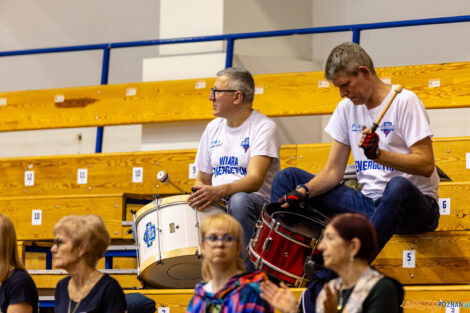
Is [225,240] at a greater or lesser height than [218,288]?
greater

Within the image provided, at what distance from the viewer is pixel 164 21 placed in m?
5.32

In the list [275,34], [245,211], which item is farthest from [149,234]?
[275,34]

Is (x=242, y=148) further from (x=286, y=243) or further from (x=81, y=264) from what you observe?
(x=81, y=264)

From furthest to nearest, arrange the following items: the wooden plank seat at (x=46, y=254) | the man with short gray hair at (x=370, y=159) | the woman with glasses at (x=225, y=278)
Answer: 1. the wooden plank seat at (x=46, y=254)
2. the man with short gray hair at (x=370, y=159)
3. the woman with glasses at (x=225, y=278)

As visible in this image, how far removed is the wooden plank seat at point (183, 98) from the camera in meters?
4.36

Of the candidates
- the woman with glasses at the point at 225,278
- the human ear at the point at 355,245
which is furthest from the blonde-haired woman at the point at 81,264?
the human ear at the point at 355,245

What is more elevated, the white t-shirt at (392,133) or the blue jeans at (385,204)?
the white t-shirt at (392,133)


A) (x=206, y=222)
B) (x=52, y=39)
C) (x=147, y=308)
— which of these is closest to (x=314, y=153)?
(x=147, y=308)

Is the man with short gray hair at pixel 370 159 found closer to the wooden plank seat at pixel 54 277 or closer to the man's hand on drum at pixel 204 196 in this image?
the man's hand on drum at pixel 204 196

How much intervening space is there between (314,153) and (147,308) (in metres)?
1.76

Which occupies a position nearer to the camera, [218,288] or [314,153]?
[218,288]

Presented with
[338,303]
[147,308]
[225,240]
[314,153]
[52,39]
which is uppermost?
[52,39]

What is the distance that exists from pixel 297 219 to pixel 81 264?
3.03 ft

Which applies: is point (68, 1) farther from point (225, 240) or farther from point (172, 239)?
point (225, 240)
